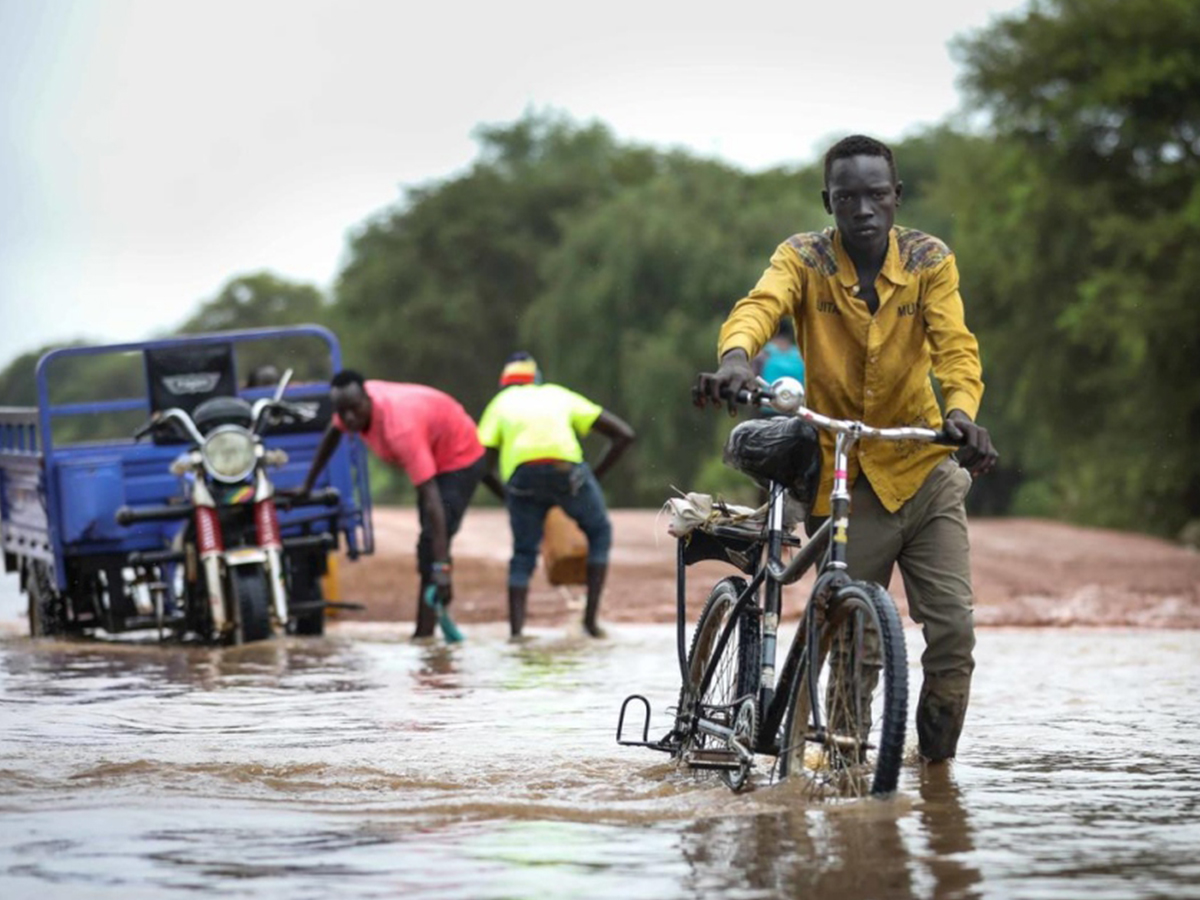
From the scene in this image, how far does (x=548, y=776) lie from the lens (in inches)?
305

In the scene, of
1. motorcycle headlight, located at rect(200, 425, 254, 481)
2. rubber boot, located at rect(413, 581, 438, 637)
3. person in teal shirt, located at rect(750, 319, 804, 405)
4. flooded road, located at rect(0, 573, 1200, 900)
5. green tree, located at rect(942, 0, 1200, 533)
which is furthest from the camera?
green tree, located at rect(942, 0, 1200, 533)

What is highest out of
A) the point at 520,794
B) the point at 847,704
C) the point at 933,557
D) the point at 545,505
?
the point at 933,557

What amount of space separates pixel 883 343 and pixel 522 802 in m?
1.72

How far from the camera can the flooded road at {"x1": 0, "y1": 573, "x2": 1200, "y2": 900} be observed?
19.1 ft

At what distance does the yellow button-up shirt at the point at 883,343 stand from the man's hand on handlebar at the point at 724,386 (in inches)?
24.4

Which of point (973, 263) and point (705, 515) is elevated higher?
point (973, 263)

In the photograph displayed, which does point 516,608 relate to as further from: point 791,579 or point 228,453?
point 791,579

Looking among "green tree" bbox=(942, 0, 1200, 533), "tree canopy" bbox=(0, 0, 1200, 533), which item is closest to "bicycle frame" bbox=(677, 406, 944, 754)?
"tree canopy" bbox=(0, 0, 1200, 533)

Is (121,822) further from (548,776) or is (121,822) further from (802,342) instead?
(802,342)

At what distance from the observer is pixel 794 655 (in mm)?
6926

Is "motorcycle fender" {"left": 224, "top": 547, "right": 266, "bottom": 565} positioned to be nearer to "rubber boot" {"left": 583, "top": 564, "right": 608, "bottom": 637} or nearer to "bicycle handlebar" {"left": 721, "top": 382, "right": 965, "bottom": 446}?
"rubber boot" {"left": 583, "top": 564, "right": 608, "bottom": 637}

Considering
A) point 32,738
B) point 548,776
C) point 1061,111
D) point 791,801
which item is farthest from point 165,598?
point 1061,111

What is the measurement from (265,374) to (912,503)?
11.5 meters

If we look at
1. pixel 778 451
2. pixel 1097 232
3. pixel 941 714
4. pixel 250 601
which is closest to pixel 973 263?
pixel 1097 232
